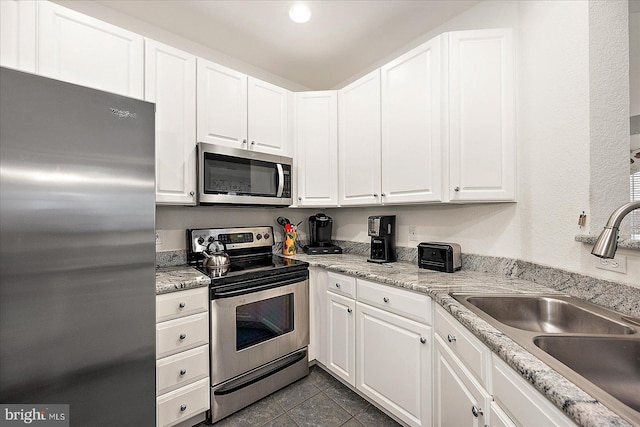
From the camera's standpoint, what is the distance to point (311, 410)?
1759mm

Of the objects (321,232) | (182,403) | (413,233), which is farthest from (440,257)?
(182,403)

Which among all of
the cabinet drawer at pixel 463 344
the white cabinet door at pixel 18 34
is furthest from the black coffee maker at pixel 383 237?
the white cabinet door at pixel 18 34

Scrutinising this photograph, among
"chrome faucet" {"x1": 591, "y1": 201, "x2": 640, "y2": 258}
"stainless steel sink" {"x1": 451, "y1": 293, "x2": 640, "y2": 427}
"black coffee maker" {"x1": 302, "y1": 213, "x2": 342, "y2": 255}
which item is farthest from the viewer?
"black coffee maker" {"x1": 302, "y1": 213, "x2": 342, "y2": 255}

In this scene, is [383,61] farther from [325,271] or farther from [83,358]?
[83,358]

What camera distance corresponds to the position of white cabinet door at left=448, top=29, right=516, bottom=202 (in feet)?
5.31

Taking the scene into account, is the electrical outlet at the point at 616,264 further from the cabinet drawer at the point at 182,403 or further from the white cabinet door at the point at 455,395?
the cabinet drawer at the point at 182,403

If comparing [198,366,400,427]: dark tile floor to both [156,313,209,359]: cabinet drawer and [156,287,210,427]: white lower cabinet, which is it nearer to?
[156,287,210,427]: white lower cabinet

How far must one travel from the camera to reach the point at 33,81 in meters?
1.03

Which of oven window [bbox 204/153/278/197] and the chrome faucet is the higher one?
oven window [bbox 204/153/278/197]

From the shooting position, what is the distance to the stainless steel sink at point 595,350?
26.2 inches

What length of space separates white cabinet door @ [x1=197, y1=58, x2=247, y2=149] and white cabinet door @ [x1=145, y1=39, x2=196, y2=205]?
60 mm

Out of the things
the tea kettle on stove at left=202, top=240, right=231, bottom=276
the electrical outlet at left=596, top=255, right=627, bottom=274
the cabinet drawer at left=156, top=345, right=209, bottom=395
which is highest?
the electrical outlet at left=596, top=255, right=627, bottom=274

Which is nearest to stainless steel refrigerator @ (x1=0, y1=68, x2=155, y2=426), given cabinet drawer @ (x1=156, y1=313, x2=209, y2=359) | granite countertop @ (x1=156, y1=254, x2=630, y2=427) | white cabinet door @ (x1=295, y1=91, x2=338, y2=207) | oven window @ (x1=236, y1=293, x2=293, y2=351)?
cabinet drawer @ (x1=156, y1=313, x2=209, y2=359)

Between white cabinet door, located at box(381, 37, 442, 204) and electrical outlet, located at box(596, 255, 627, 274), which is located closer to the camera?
electrical outlet, located at box(596, 255, 627, 274)
